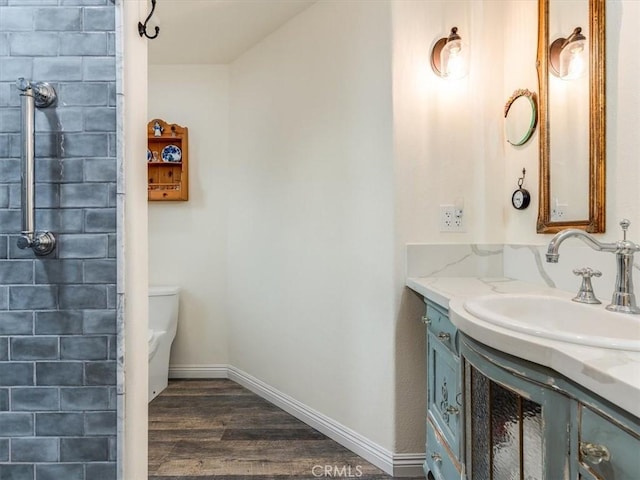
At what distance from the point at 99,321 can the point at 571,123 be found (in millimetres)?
1683

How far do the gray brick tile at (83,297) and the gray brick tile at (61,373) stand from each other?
0.17 meters

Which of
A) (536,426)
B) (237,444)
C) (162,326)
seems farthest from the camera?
(162,326)

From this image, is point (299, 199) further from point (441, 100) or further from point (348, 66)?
point (441, 100)

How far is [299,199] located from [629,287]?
1.55 meters

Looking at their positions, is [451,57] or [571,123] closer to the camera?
[571,123]

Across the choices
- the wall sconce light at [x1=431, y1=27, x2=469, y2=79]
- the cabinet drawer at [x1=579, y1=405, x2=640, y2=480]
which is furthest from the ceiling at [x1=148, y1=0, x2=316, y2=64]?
the cabinet drawer at [x1=579, y1=405, x2=640, y2=480]

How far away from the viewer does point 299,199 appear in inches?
83.5

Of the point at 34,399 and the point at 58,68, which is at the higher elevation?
the point at 58,68

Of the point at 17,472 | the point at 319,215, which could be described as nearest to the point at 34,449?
the point at 17,472

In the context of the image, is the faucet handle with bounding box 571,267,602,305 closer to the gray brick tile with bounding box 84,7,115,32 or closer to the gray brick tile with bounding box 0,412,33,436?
the gray brick tile with bounding box 84,7,115,32

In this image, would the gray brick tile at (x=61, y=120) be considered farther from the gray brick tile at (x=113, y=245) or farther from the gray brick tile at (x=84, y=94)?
the gray brick tile at (x=113, y=245)

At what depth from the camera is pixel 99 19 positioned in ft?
3.35

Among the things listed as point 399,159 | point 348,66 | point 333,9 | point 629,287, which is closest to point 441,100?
A: point 399,159

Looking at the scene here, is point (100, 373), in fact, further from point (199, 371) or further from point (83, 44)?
point (199, 371)
